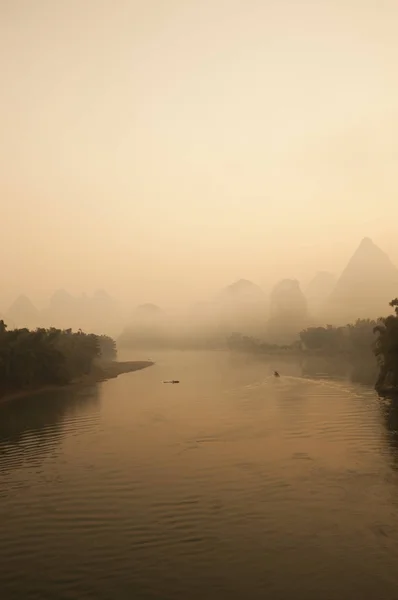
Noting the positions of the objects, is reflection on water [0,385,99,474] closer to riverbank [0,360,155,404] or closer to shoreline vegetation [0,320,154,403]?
riverbank [0,360,155,404]

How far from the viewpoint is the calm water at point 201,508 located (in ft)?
72.4

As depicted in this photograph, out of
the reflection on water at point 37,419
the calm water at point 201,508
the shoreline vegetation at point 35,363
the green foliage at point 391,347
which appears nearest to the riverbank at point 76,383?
the shoreline vegetation at point 35,363

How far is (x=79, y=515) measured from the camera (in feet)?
96.2

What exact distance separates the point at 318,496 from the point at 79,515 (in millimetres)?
13776

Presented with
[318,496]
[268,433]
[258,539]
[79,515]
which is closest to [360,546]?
[258,539]

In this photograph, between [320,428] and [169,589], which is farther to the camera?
[320,428]

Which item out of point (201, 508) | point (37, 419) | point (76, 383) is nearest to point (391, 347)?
point (37, 419)

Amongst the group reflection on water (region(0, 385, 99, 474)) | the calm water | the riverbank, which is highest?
the riverbank

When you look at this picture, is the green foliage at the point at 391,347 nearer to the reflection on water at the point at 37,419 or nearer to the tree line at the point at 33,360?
the reflection on water at the point at 37,419

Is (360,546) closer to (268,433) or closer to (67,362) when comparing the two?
(268,433)

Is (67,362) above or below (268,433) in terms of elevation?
above

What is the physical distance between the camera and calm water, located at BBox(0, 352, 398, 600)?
2208 centimetres

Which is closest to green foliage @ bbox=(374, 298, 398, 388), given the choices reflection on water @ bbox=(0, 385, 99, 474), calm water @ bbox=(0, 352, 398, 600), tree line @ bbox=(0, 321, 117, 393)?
calm water @ bbox=(0, 352, 398, 600)

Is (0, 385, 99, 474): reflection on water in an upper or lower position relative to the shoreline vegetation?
lower
